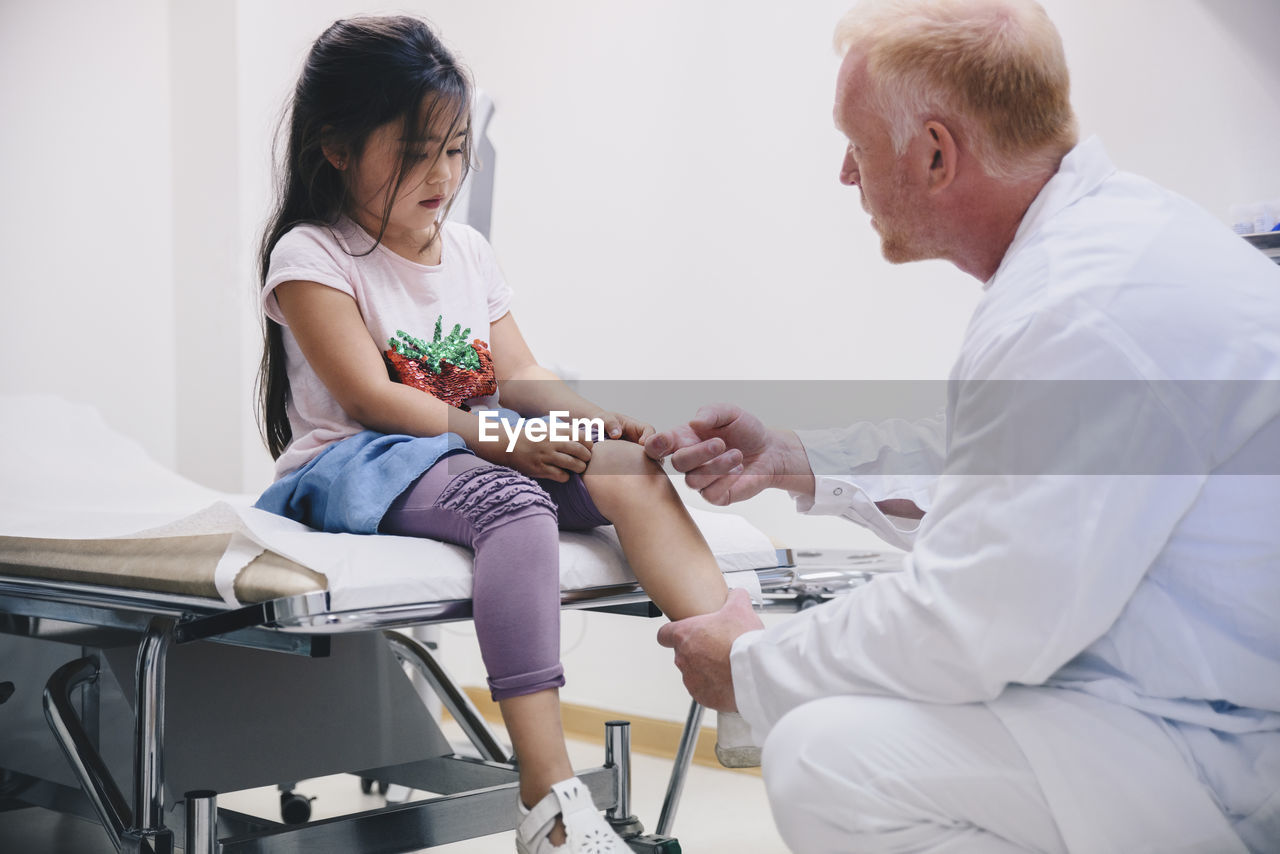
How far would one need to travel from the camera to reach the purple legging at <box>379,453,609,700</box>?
3.75 feet

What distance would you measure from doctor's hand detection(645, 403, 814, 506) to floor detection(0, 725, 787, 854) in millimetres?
848

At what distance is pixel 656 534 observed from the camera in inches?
50.3

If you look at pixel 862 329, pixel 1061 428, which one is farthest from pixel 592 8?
pixel 1061 428

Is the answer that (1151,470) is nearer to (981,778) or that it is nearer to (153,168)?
(981,778)

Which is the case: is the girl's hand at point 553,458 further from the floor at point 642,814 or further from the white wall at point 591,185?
the white wall at point 591,185

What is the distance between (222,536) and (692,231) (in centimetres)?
173

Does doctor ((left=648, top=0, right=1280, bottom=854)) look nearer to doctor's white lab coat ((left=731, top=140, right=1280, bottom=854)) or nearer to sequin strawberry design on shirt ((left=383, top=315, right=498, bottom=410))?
doctor's white lab coat ((left=731, top=140, right=1280, bottom=854))

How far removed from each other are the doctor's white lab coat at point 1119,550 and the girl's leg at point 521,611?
0.36 m

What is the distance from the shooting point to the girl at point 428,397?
115 centimetres

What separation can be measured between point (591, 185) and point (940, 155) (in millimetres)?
1885

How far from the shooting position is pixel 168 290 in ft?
10.5

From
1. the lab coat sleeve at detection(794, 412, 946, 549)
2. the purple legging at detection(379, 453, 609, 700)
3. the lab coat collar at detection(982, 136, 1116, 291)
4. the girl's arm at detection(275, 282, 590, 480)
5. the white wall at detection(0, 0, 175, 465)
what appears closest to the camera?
the lab coat collar at detection(982, 136, 1116, 291)

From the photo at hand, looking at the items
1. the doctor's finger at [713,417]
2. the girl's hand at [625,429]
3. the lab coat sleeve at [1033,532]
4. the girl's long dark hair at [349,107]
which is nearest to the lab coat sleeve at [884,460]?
the doctor's finger at [713,417]

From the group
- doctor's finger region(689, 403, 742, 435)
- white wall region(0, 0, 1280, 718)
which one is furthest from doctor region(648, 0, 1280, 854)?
white wall region(0, 0, 1280, 718)
